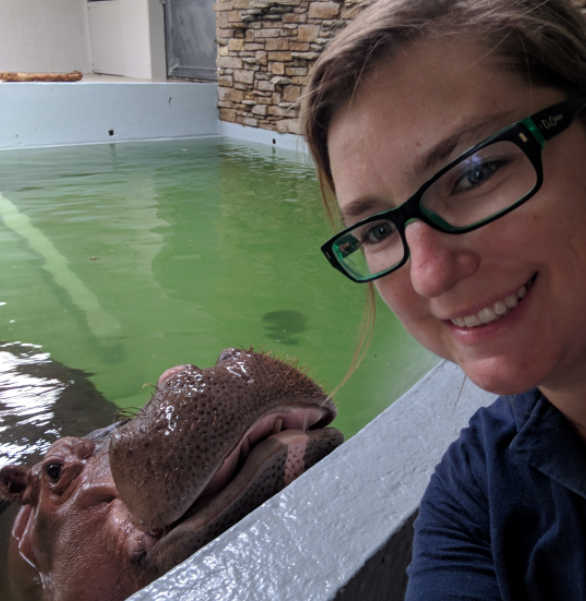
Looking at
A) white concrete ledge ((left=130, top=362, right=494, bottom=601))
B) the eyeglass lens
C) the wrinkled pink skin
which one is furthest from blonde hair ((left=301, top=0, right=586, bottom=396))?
the wrinkled pink skin

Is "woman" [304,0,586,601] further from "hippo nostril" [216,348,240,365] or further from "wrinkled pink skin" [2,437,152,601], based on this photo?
"wrinkled pink skin" [2,437,152,601]

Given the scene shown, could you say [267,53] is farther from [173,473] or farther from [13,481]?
[173,473]

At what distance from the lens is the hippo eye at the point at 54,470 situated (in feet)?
5.66

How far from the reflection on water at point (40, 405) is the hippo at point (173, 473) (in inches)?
21.0

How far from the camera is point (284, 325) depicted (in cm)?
342

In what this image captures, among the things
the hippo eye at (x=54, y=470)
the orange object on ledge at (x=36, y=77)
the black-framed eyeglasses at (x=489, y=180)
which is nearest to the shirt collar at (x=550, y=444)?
the black-framed eyeglasses at (x=489, y=180)

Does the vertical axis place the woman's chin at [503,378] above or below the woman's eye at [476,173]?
below

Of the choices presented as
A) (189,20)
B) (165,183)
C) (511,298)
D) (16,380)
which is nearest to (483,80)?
(511,298)

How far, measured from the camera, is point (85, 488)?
1660mm

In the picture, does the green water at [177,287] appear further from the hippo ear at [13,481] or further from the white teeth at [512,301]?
the white teeth at [512,301]

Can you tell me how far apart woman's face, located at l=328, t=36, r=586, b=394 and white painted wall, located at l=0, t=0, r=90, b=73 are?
16.0 m

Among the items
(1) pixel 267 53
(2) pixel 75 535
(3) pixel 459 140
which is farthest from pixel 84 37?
(3) pixel 459 140

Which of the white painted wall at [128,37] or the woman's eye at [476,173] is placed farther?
the white painted wall at [128,37]

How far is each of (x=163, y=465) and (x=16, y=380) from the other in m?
1.64
